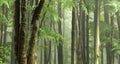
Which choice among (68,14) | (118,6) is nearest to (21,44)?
(118,6)

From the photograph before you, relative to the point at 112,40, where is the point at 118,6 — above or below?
above

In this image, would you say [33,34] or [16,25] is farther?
[33,34]

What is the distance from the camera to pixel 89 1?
16.8 m

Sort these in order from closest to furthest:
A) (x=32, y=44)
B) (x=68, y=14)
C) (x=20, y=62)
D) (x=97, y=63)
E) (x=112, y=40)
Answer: (x=20, y=62)
(x=32, y=44)
(x=97, y=63)
(x=112, y=40)
(x=68, y=14)

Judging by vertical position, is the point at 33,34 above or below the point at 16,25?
below

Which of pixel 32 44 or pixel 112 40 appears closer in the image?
pixel 32 44

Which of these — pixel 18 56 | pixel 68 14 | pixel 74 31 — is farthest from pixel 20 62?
pixel 68 14

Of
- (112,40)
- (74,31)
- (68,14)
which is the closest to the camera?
(74,31)

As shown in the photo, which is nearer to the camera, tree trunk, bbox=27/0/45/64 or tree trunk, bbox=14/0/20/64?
tree trunk, bbox=14/0/20/64

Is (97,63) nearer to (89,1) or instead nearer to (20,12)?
(89,1)

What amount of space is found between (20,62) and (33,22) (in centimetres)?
80

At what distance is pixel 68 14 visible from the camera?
37.1 m

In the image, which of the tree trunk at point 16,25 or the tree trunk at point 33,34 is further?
the tree trunk at point 33,34

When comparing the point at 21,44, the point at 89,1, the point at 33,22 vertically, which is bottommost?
the point at 21,44
